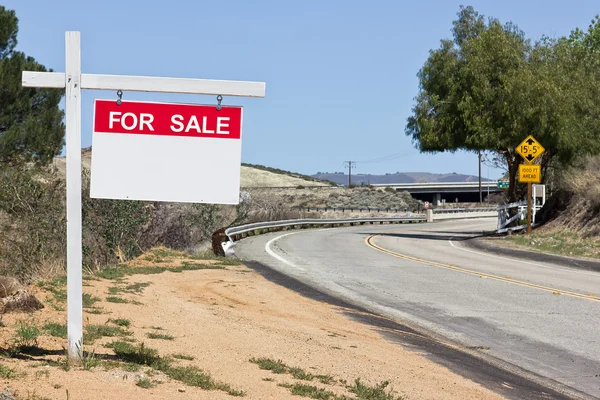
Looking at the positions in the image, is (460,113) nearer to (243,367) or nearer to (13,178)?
(13,178)

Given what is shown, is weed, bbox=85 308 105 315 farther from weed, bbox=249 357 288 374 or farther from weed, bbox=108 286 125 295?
weed, bbox=249 357 288 374

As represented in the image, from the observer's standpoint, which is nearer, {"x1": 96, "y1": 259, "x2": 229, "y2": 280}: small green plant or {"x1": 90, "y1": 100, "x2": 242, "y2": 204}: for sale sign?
{"x1": 90, "y1": 100, "x2": 242, "y2": 204}: for sale sign

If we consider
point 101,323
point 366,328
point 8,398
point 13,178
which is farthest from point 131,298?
point 13,178

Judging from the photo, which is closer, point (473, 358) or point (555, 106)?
point (473, 358)

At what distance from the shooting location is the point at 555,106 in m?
35.8

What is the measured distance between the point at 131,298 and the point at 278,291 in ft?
13.9

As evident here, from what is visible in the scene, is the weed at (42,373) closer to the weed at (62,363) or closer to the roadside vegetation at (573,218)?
the weed at (62,363)

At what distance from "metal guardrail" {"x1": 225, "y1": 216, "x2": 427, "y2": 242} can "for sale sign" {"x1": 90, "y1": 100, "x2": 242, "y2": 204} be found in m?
17.8

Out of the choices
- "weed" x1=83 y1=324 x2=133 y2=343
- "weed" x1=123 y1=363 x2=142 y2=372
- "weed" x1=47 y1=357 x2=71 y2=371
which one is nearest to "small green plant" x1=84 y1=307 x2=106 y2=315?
"weed" x1=83 y1=324 x2=133 y2=343

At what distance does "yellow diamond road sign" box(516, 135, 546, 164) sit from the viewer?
33.5m

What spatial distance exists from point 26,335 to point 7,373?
1.79 meters

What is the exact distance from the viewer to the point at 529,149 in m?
33.6

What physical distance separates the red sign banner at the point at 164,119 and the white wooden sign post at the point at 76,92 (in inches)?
7.9

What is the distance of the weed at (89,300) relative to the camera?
10569mm
